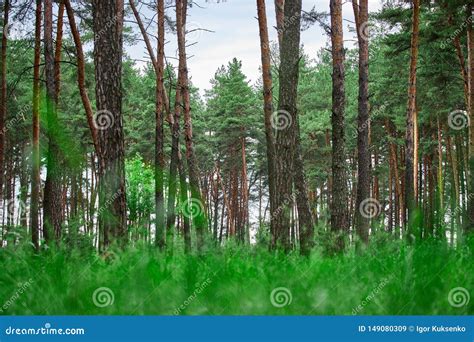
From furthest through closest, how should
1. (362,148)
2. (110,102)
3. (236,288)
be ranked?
(362,148) < (110,102) < (236,288)

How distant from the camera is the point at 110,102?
862 centimetres

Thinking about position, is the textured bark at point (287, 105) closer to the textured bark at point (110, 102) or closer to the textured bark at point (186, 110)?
the textured bark at point (110, 102)

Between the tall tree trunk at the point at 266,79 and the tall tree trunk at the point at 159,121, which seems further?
the tall tree trunk at the point at 159,121

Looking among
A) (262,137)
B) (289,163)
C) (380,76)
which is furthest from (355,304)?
(262,137)

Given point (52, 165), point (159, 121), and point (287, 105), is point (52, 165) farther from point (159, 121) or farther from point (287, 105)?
point (287, 105)

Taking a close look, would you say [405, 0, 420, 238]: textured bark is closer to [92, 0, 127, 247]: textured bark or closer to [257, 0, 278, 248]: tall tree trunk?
[257, 0, 278, 248]: tall tree trunk

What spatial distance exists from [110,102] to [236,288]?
5.92 metres

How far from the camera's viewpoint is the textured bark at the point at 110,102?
8477 mm

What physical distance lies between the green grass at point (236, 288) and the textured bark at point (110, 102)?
174 inches

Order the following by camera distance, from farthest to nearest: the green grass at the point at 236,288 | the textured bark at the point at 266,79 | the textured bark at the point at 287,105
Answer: the textured bark at the point at 266,79 → the textured bark at the point at 287,105 → the green grass at the point at 236,288

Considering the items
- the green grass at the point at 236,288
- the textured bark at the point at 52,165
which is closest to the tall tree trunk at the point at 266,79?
the textured bark at the point at 52,165

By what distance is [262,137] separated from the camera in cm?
4478

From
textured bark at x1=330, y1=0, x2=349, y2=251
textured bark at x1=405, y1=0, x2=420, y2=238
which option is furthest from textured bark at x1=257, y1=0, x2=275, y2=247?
textured bark at x1=405, y1=0, x2=420, y2=238

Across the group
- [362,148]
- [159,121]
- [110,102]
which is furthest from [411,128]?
[110,102]
